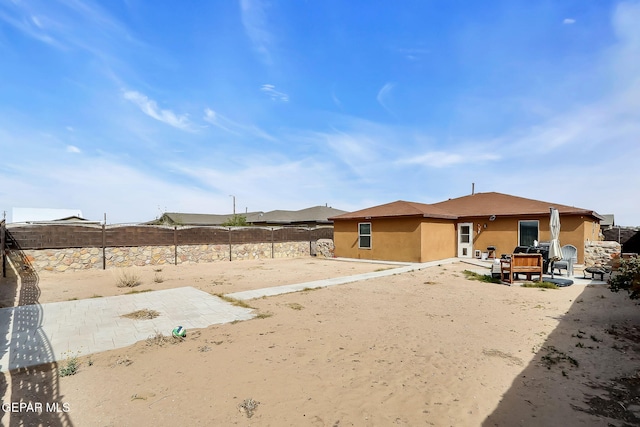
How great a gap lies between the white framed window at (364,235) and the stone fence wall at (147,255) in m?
2.94

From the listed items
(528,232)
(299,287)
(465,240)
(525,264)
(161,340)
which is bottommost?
(299,287)

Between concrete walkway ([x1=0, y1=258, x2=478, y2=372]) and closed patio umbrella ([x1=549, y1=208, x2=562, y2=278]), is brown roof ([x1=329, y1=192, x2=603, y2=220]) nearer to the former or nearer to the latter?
closed patio umbrella ([x1=549, y1=208, x2=562, y2=278])

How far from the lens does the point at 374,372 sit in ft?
12.7

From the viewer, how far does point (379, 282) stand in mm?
10844

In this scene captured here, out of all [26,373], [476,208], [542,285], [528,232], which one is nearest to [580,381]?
[26,373]

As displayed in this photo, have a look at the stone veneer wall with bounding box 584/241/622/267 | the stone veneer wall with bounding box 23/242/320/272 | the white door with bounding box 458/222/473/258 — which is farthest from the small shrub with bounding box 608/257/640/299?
the stone veneer wall with bounding box 23/242/320/272

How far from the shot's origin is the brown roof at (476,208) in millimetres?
15930

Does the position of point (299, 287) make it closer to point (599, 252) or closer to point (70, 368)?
point (70, 368)

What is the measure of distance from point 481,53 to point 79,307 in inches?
605

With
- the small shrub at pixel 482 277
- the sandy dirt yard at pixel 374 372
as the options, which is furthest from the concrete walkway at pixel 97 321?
the small shrub at pixel 482 277

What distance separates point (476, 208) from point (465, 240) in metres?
2.19

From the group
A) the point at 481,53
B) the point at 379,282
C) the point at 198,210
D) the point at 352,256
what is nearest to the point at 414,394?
the point at 379,282

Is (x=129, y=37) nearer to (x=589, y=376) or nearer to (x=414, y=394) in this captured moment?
(x=414, y=394)

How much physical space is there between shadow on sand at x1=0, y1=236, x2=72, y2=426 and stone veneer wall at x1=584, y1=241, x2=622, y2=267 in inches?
762
